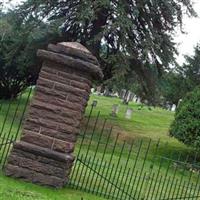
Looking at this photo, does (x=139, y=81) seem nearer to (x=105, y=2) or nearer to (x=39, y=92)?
(x=105, y=2)

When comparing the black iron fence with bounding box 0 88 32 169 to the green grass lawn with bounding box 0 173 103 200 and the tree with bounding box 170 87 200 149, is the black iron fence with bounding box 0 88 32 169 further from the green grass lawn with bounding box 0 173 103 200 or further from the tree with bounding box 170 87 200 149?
the tree with bounding box 170 87 200 149

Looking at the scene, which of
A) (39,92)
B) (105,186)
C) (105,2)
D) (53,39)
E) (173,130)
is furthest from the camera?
(53,39)

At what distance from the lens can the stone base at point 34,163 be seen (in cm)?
1021

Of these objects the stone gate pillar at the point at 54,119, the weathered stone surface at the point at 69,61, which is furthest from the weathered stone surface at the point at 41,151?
the weathered stone surface at the point at 69,61

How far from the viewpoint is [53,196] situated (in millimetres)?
9727

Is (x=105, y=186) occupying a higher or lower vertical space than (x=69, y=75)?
lower

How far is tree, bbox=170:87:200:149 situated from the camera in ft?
62.6

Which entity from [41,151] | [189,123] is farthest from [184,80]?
[41,151]

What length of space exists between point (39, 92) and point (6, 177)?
5.33ft

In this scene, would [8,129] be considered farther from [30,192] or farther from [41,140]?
[30,192]

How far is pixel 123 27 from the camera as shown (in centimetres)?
2386

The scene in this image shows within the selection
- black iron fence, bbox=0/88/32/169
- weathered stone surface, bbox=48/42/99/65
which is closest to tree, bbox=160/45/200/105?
black iron fence, bbox=0/88/32/169

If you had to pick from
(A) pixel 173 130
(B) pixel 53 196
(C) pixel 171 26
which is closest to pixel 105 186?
(B) pixel 53 196

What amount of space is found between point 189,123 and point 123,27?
20.5 ft
